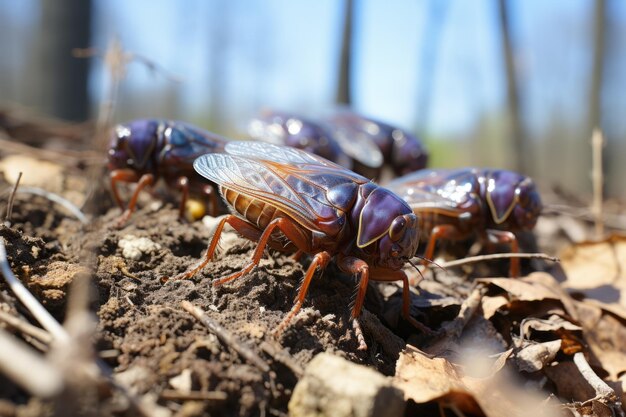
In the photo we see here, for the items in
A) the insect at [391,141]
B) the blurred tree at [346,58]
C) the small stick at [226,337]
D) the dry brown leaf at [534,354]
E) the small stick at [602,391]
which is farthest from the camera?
the blurred tree at [346,58]

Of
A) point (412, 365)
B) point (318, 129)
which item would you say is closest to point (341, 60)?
point (318, 129)

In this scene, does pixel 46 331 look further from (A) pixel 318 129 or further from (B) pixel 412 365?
(A) pixel 318 129

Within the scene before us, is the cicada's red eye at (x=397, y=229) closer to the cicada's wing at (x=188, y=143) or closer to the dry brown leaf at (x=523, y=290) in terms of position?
the dry brown leaf at (x=523, y=290)

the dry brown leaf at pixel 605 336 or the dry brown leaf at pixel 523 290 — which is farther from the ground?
the dry brown leaf at pixel 523 290

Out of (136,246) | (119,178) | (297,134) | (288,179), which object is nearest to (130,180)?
(119,178)

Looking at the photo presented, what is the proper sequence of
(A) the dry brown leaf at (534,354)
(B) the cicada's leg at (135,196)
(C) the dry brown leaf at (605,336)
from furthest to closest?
(B) the cicada's leg at (135,196), (C) the dry brown leaf at (605,336), (A) the dry brown leaf at (534,354)

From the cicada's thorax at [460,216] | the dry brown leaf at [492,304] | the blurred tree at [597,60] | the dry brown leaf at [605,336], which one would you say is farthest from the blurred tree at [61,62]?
the blurred tree at [597,60]

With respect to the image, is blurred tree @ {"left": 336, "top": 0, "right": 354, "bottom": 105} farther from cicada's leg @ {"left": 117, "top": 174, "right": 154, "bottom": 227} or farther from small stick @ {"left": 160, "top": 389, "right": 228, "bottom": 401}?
small stick @ {"left": 160, "top": 389, "right": 228, "bottom": 401}
